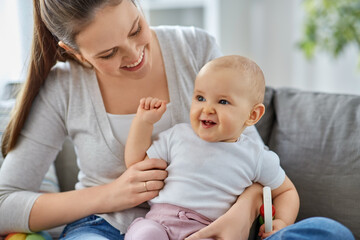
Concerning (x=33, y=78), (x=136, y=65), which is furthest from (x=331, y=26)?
(x=33, y=78)

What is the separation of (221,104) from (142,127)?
25 centimetres

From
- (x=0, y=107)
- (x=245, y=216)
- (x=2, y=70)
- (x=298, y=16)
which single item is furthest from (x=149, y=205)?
(x=298, y=16)

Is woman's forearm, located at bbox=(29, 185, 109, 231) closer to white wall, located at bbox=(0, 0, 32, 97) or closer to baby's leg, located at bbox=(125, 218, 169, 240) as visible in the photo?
baby's leg, located at bbox=(125, 218, 169, 240)

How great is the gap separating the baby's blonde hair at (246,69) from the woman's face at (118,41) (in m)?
0.21

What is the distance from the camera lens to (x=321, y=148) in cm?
141

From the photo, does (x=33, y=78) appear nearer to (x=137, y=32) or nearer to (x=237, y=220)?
(x=137, y=32)

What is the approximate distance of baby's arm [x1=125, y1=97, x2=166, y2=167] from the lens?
1.22 m

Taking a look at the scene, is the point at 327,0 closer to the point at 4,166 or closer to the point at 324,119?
the point at 324,119

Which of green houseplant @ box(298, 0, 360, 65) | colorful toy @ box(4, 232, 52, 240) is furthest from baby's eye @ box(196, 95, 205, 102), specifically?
green houseplant @ box(298, 0, 360, 65)

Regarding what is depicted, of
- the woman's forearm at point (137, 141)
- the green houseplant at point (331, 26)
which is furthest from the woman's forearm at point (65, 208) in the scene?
the green houseplant at point (331, 26)

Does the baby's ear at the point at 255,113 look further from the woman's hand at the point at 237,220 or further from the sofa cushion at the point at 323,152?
the sofa cushion at the point at 323,152

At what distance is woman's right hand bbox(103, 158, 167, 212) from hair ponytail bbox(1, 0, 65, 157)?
364 mm

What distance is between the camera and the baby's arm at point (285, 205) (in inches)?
46.3

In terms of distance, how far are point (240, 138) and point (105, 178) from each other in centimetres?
46
